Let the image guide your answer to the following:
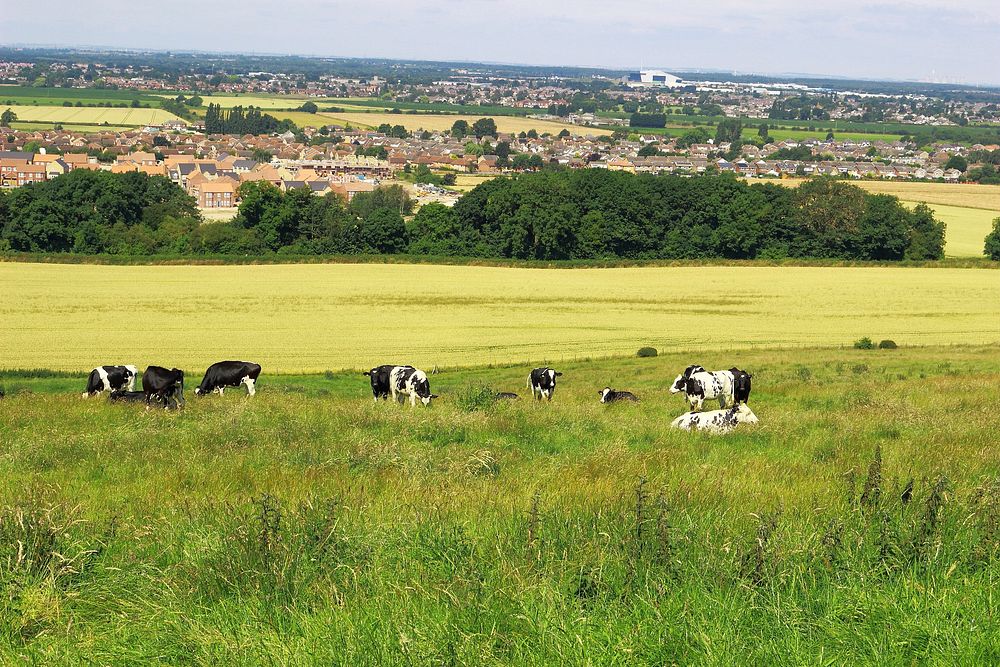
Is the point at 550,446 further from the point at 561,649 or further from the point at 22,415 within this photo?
the point at 22,415

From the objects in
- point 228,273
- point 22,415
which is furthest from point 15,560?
point 228,273

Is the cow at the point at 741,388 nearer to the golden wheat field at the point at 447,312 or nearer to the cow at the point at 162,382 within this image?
the cow at the point at 162,382

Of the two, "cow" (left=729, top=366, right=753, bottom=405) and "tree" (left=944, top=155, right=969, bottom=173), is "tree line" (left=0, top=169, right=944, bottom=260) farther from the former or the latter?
"tree" (left=944, top=155, right=969, bottom=173)

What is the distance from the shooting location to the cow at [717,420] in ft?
54.7

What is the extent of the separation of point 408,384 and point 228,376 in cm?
565

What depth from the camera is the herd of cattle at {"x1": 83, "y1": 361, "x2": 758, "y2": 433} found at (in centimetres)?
2459

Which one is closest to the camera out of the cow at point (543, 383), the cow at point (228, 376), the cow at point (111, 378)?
the cow at point (111, 378)

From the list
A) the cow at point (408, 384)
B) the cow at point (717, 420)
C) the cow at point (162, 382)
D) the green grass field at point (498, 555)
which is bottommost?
the cow at point (408, 384)

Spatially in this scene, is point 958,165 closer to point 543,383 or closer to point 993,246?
point 993,246

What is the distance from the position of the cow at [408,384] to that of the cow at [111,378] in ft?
25.8

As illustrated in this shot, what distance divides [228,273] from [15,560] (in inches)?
2461

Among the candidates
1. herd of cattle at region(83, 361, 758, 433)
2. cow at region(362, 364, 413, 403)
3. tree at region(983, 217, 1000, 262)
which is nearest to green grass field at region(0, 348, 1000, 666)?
herd of cattle at region(83, 361, 758, 433)

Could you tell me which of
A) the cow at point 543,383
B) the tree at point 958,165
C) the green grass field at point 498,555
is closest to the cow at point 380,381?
the cow at point 543,383

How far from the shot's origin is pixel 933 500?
25.0ft
